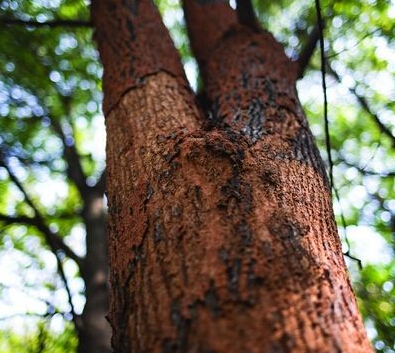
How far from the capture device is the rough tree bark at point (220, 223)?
2.96 feet

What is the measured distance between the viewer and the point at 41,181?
5484 mm

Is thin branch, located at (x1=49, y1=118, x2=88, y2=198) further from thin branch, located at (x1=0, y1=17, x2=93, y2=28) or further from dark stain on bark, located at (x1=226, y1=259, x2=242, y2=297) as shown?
dark stain on bark, located at (x1=226, y1=259, x2=242, y2=297)

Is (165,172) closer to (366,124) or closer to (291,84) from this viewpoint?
(291,84)

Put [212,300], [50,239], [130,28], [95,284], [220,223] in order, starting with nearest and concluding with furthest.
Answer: [212,300], [220,223], [130,28], [50,239], [95,284]

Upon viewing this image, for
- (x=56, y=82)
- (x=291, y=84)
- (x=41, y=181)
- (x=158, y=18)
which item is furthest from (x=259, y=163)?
(x=41, y=181)

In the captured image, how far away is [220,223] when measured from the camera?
1096 millimetres

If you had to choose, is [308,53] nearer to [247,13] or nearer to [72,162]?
[247,13]

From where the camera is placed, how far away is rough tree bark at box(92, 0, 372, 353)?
0.90 meters

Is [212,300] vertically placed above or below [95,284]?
below

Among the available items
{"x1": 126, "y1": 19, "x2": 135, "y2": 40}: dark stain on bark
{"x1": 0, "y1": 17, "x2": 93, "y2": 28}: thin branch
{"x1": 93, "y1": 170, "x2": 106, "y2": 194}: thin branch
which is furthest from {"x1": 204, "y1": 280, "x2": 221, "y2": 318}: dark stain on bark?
{"x1": 93, "y1": 170, "x2": 106, "y2": 194}: thin branch

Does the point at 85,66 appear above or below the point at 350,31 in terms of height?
above

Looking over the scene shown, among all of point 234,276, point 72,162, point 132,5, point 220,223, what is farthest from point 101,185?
point 234,276

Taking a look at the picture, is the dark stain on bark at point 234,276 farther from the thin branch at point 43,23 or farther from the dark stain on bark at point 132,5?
the thin branch at point 43,23

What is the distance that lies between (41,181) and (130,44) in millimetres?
3957
